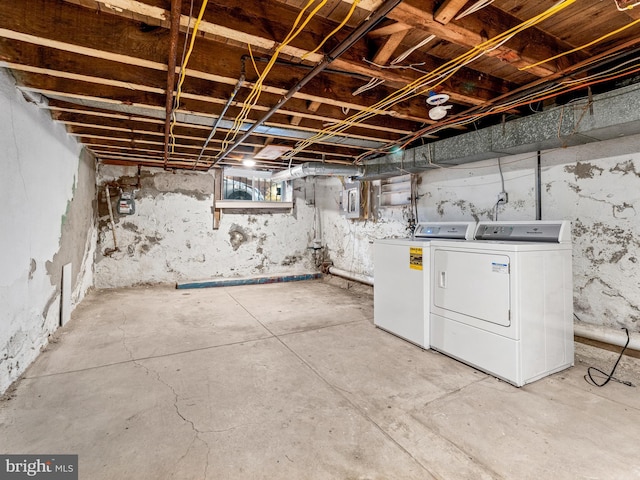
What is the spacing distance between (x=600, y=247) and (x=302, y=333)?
262 centimetres

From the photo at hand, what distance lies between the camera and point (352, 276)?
5070 mm

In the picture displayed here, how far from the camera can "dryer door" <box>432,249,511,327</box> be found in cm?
211

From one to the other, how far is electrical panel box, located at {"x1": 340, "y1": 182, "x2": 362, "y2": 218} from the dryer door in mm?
2499

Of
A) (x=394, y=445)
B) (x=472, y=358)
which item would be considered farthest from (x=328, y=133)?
(x=394, y=445)

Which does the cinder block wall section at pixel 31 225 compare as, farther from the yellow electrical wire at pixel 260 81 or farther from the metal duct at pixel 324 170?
the metal duct at pixel 324 170

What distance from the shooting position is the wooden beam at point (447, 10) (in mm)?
1311

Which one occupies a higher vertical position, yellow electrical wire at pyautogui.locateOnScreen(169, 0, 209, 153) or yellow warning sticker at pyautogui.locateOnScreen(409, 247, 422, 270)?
yellow electrical wire at pyautogui.locateOnScreen(169, 0, 209, 153)

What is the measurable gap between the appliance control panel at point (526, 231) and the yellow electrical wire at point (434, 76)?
1323 millimetres

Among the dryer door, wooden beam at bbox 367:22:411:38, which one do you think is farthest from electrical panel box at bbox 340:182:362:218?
wooden beam at bbox 367:22:411:38

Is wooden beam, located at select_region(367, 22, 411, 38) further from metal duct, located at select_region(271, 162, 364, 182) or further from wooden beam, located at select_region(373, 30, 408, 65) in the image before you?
metal duct, located at select_region(271, 162, 364, 182)

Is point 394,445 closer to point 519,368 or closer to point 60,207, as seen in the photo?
point 519,368

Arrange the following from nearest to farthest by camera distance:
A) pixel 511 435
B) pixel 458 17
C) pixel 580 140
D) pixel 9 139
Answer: pixel 458 17 → pixel 511 435 → pixel 9 139 → pixel 580 140

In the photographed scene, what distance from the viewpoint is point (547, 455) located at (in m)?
1.43

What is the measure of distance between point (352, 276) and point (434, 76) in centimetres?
349
